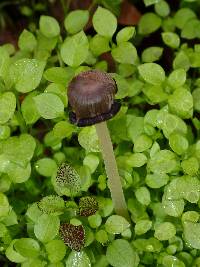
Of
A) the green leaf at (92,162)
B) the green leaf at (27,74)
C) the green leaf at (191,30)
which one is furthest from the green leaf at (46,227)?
the green leaf at (191,30)

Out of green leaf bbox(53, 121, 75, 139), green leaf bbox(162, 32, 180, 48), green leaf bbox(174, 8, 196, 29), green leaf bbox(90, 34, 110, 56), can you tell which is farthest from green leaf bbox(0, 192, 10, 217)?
green leaf bbox(174, 8, 196, 29)

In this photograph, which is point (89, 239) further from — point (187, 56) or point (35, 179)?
point (187, 56)

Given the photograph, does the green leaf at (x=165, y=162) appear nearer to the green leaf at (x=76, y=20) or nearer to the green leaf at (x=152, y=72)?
the green leaf at (x=152, y=72)

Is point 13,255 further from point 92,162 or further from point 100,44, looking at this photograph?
point 100,44

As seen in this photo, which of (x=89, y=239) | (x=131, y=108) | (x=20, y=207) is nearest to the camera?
→ (x=89, y=239)

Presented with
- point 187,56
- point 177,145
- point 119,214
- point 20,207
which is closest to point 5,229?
point 20,207

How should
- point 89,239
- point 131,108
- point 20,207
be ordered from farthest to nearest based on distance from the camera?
point 131,108
point 20,207
point 89,239
